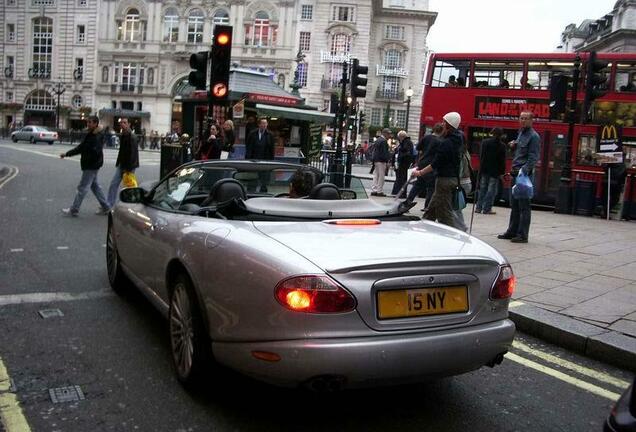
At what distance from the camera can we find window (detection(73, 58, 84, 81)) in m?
66.1

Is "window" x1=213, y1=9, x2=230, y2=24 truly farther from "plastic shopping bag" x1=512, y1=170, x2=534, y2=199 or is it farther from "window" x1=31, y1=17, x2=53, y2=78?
"plastic shopping bag" x1=512, y1=170, x2=534, y2=199

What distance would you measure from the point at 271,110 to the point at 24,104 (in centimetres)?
5856

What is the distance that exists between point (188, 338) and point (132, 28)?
6903cm

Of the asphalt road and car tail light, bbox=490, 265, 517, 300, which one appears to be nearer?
the asphalt road

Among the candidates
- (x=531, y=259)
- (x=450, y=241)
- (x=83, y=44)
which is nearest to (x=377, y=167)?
(x=531, y=259)

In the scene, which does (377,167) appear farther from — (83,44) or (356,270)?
(83,44)

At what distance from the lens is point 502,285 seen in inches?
126

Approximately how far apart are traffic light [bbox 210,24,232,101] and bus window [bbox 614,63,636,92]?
10.5m

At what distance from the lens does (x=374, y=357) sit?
2676mm

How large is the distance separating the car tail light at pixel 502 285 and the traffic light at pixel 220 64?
8.31 metres

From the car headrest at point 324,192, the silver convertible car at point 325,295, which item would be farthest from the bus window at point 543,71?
the silver convertible car at point 325,295

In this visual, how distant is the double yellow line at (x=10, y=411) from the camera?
284 centimetres

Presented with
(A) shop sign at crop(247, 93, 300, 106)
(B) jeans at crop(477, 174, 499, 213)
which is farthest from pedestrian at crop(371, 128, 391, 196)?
(A) shop sign at crop(247, 93, 300, 106)

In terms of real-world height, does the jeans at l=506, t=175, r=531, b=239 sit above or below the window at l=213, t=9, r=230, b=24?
below
